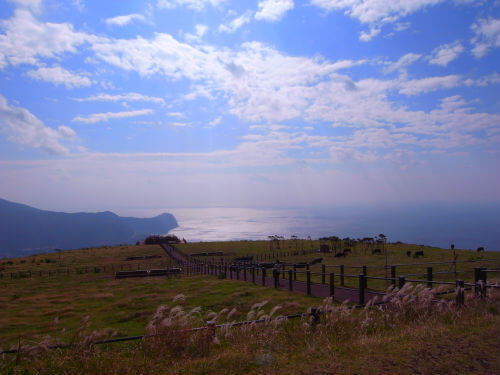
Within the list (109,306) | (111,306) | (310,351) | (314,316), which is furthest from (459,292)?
(109,306)

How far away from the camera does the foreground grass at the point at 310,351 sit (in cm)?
555

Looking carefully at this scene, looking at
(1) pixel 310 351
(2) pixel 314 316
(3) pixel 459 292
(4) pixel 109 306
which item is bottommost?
(4) pixel 109 306

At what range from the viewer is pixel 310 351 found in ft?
20.5

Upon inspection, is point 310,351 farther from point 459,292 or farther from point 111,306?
point 111,306

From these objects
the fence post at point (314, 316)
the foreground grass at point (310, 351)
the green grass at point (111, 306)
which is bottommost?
the green grass at point (111, 306)

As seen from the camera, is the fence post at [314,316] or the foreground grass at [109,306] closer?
the fence post at [314,316]

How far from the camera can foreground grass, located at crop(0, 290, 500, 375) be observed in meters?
5.55

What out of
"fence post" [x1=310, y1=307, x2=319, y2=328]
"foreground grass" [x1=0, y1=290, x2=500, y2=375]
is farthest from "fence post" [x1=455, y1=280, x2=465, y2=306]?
"fence post" [x1=310, y1=307, x2=319, y2=328]

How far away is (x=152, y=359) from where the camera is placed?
6.29 m

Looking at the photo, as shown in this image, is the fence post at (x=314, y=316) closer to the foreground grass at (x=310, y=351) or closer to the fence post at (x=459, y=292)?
the foreground grass at (x=310, y=351)

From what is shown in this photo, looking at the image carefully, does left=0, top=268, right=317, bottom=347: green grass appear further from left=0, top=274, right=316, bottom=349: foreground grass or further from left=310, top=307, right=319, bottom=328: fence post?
left=310, top=307, right=319, bottom=328: fence post

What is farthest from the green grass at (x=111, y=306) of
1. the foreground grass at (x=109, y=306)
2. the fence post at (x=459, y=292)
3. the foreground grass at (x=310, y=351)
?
the fence post at (x=459, y=292)

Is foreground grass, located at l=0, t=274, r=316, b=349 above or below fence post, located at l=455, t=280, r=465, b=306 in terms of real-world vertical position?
below

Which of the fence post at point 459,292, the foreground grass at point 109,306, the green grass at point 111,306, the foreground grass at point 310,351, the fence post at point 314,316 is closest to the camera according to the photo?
the foreground grass at point 310,351
